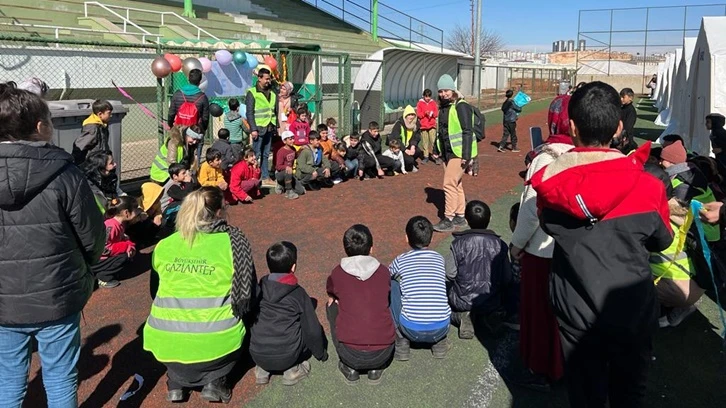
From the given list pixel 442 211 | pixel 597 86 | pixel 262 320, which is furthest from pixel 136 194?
pixel 597 86

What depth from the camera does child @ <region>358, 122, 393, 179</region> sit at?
10.6 metres

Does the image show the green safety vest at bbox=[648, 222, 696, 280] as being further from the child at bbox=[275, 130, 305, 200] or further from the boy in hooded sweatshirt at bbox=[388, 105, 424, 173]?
the boy in hooded sweatshirt at bbox=[388, 105, 424, 173]

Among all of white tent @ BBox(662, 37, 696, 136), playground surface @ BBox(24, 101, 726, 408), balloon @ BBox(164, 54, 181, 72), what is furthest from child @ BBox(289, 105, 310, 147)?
white tent @ BBox(662, 37, 696, 136)

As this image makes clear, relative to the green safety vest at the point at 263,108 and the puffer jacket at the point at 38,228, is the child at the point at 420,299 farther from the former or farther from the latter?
the green safety vest at the point at 263,108

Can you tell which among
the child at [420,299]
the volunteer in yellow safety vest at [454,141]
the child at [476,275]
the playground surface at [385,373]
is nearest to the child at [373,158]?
the volunteer in yellow safety vest at [454,141]

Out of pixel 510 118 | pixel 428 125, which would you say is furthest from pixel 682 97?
pixel 428 125

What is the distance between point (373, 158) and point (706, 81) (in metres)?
7.58

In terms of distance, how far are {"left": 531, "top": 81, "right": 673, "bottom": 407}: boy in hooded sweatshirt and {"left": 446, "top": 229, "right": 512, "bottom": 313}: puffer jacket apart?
5.62 ft

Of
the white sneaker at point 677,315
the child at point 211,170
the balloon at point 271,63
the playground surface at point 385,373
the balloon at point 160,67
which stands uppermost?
the balloon at point 271,63

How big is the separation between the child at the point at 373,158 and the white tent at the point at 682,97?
8.02m

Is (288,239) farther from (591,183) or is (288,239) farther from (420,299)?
(591,183)

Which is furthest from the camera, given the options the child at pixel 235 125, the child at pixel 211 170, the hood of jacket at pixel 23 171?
the child at pixel 235 125

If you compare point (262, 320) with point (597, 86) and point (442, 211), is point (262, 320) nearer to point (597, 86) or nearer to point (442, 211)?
point (597, 86)

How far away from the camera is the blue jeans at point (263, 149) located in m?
9.88
